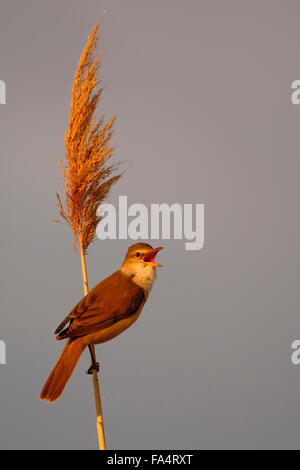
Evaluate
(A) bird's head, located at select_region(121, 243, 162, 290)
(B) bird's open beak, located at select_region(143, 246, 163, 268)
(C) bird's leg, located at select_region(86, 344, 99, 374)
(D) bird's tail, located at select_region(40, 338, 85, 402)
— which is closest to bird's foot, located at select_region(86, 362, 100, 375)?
(C) bird's leg, located at select_region(86, 344, 99, 374)

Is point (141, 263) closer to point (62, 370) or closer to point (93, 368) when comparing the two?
point (93, 368)

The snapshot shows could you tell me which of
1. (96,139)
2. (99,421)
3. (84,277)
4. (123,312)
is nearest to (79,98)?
(96,139)

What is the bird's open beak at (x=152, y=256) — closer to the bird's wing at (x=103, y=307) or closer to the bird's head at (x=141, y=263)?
the bird's head at (x=141, y=263)

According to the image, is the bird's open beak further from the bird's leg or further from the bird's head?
the bird's leg

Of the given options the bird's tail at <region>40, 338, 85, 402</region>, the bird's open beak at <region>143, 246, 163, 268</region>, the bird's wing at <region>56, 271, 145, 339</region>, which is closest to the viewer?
the bird's tail at <region>40, 338, 85, 402</region>

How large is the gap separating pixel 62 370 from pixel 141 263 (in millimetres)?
819

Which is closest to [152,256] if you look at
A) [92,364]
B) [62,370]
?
[92,364]

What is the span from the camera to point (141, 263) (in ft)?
12.0

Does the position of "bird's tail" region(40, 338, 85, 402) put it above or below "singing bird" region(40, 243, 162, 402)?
below

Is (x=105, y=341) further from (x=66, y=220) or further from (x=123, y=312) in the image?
(x=66, y=220)

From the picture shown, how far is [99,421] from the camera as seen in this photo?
328 cm

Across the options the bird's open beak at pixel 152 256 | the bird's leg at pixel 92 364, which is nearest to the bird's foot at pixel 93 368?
the bird's leg at pixel 92 364

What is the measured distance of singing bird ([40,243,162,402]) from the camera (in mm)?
3361

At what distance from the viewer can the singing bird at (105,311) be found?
3361 millimetres
